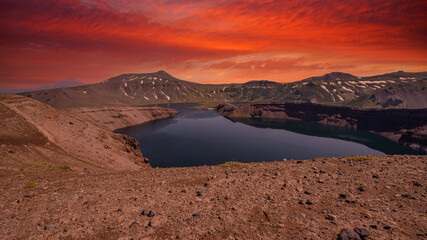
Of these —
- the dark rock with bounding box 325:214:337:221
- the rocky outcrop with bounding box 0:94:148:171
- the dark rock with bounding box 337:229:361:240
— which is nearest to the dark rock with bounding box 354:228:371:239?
the dark rock with bounding box 337:229:361:240

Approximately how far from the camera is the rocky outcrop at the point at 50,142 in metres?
23.6

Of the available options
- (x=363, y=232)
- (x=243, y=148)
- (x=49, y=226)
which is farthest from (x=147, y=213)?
Result: (x=243, y=148)

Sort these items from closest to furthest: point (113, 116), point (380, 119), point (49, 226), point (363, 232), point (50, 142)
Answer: point (363, 232) < point (49, 226) < point (50, 142) < point (380, 119) < point (113, 116)

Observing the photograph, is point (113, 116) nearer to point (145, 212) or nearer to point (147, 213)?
point (145, 212)

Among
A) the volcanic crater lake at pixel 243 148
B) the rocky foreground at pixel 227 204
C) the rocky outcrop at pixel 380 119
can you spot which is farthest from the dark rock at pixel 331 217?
the rocky outcrop at pixel 380 119

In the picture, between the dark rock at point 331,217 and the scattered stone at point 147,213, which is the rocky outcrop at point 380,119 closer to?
the dark rock at point 331,217

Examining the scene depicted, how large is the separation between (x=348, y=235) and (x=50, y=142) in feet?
143

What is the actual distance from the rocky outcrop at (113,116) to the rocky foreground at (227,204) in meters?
126

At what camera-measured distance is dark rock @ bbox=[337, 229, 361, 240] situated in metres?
8.02

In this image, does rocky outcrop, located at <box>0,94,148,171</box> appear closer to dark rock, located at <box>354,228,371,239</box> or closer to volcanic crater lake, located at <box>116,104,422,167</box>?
Result: volcanic crater lake, located at <box>116,104,422,167</box>

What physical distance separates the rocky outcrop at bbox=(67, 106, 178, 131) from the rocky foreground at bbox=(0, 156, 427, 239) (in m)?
126

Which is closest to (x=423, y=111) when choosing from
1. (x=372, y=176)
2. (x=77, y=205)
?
(x=372, y=176)

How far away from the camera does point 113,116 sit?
144 meters

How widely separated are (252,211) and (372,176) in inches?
466
